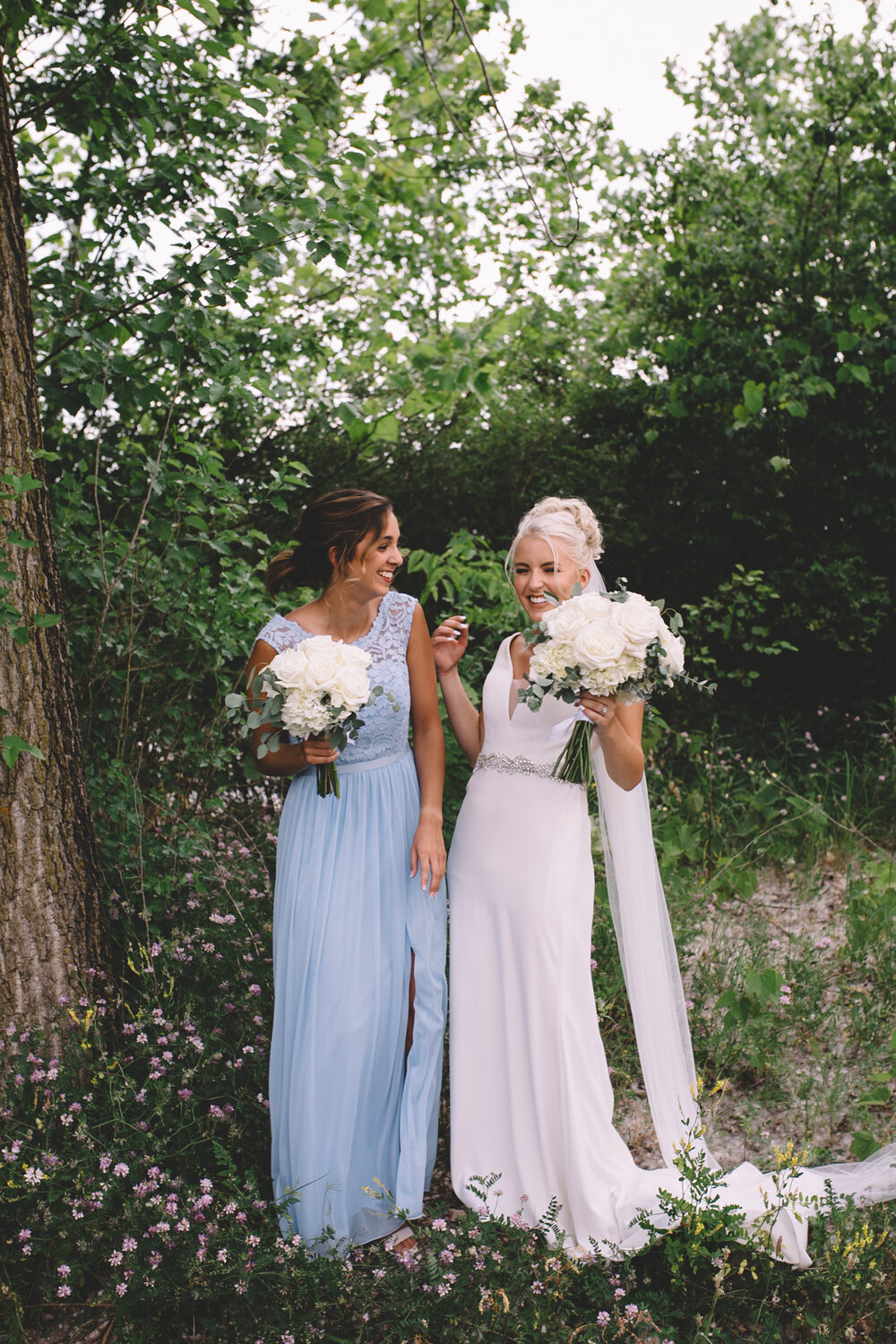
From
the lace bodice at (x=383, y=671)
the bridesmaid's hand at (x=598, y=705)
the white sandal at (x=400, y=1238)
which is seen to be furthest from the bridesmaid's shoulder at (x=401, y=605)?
the white sandal at (x=400, y=1238)

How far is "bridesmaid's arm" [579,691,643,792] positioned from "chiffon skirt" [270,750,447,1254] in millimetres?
690

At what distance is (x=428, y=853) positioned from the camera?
3.05 metres

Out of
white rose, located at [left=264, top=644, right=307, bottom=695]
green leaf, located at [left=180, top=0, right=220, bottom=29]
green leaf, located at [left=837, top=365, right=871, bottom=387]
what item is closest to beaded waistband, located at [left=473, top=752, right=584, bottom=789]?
white rose, located at [left=264, top=644, right=307, bottom=695]

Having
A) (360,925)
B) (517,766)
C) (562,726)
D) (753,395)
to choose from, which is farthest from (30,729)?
(753,395)

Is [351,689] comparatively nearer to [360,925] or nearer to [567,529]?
[360,925]

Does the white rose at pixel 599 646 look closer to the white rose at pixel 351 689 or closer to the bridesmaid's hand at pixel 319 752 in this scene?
the white rose at pixel 351 689

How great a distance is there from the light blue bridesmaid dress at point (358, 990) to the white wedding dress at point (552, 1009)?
14 cm

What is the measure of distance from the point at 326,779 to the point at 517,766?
2.06 ft

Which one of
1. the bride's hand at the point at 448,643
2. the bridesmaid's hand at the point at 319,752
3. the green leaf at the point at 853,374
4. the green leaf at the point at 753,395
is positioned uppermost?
the green leaf at the point at 853,374

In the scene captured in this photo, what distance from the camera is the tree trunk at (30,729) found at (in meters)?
3.08

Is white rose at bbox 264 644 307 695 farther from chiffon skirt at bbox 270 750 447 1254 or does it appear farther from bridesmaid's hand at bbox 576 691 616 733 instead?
bridesmaid's hand at bbox 576 691 616 733

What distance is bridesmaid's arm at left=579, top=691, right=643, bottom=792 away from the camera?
2762mm

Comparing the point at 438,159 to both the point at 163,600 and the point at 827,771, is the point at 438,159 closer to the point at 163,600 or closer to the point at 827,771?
the point at 163,600

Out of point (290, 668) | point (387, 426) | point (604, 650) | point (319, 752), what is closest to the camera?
point (604, 650)
